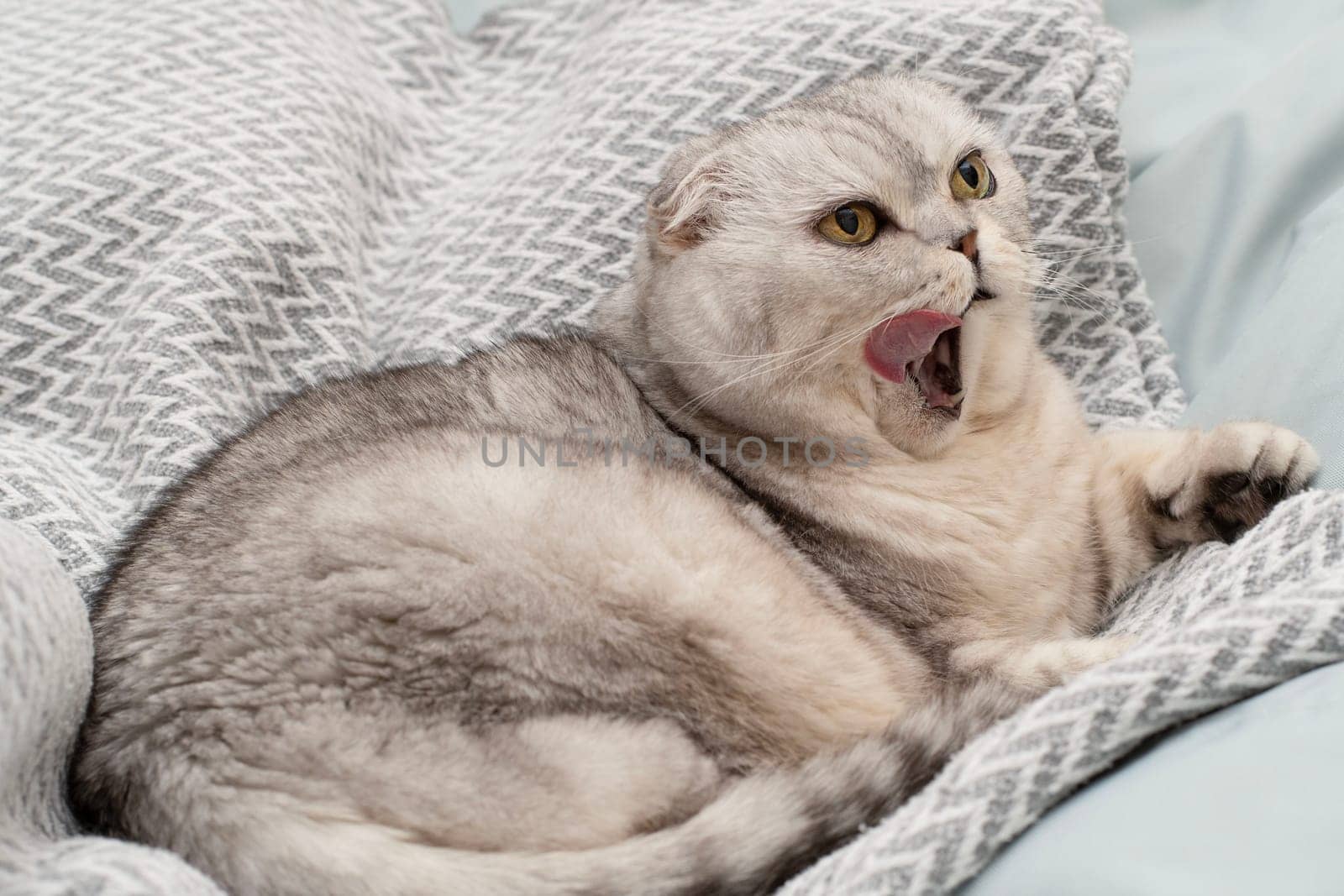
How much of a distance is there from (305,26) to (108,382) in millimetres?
867

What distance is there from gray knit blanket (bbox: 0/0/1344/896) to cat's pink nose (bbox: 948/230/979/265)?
43cm

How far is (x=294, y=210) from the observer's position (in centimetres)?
202

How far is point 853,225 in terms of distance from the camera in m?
1.49

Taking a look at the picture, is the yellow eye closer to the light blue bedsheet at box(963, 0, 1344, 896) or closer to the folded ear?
the folded ear

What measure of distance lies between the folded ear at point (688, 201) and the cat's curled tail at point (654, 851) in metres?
0.79

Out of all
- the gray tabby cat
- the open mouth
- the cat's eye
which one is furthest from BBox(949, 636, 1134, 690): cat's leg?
the cat's eye

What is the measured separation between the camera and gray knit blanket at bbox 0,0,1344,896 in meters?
1.89

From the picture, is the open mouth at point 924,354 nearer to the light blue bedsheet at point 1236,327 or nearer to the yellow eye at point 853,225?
the yellow eye at point 853,225

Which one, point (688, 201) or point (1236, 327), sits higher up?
point (688, 201)

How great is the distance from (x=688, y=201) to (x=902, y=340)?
14.2 inches

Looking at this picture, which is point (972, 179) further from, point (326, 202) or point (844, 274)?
point (326, 202)

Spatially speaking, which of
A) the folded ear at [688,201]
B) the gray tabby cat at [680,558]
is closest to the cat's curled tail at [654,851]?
the gray tabby cat at [680,558]

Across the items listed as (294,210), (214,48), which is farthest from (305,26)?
(294,210)

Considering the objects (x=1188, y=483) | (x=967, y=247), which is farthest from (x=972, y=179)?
(x=1188, y=483)
